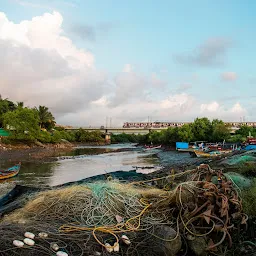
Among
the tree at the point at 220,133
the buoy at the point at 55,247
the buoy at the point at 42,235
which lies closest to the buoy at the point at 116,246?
the buoy at the point at 55,247

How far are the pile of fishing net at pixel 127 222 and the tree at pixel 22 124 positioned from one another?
54861mm

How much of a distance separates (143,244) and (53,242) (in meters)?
1.19

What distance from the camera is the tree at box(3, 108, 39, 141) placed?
56.4 m

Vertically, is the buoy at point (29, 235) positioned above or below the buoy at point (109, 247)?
above

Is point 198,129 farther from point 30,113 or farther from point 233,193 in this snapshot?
point 233,193

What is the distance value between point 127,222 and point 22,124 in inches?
2220

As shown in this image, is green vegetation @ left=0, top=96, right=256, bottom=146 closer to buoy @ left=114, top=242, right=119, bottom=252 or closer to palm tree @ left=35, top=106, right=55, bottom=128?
palm tree @ left=35, top=106, right=55, bottom=128

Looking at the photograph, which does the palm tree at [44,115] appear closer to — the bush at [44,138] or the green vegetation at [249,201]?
the bush at [44,138]

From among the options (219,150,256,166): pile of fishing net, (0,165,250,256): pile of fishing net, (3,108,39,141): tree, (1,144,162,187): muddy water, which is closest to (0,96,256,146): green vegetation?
(3,108,39,141): tree

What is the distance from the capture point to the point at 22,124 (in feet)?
187

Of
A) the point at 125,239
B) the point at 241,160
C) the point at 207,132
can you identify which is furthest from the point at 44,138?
the point at 125,239

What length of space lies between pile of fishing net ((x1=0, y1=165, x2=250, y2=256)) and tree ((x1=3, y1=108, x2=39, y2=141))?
2160 inches

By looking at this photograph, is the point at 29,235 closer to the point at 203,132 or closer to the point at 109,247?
the point at 109,247

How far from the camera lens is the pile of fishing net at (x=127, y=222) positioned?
12.3 ft
